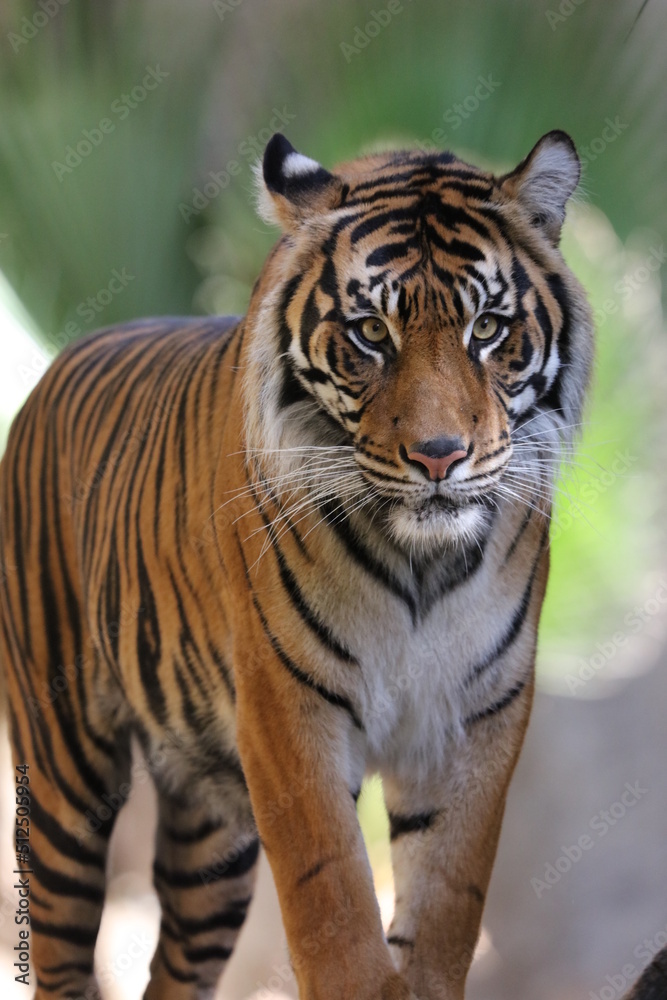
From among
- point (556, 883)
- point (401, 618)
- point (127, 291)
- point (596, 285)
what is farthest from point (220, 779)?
point (556, 883)

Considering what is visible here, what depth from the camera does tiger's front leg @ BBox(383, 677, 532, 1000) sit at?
5.33 ft

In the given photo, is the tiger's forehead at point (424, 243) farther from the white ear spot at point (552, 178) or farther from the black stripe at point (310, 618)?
the black stripe at point (310, 618)

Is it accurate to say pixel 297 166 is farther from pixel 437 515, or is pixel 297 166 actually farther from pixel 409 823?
pixel 409 823

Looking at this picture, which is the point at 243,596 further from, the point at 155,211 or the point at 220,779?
the point at 155,211

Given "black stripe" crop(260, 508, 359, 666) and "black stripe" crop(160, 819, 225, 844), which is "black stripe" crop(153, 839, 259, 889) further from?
"black stripe" crop(260, 508, 359, 666)

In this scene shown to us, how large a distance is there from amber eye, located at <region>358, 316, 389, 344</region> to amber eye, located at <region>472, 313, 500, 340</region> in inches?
4.9

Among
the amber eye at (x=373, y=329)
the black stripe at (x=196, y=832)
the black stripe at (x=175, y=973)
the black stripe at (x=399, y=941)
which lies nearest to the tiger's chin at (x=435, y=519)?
the amber eye at (x=373, y=329)

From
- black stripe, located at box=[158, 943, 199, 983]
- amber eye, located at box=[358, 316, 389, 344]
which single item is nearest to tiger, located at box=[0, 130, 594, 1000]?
amber eye, located at box=[358, 316, 389, 344]

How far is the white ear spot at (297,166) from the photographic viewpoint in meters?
1.60

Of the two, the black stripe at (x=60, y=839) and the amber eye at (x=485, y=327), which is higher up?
the amber eye at (x=485, y=327)

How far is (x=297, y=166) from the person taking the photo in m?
1.61

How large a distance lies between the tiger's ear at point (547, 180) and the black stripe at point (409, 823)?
0.91m

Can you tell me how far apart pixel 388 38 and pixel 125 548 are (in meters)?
2.17

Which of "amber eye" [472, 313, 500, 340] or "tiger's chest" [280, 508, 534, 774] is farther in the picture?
"tiger's chest" [280, 508, 534, 774]
